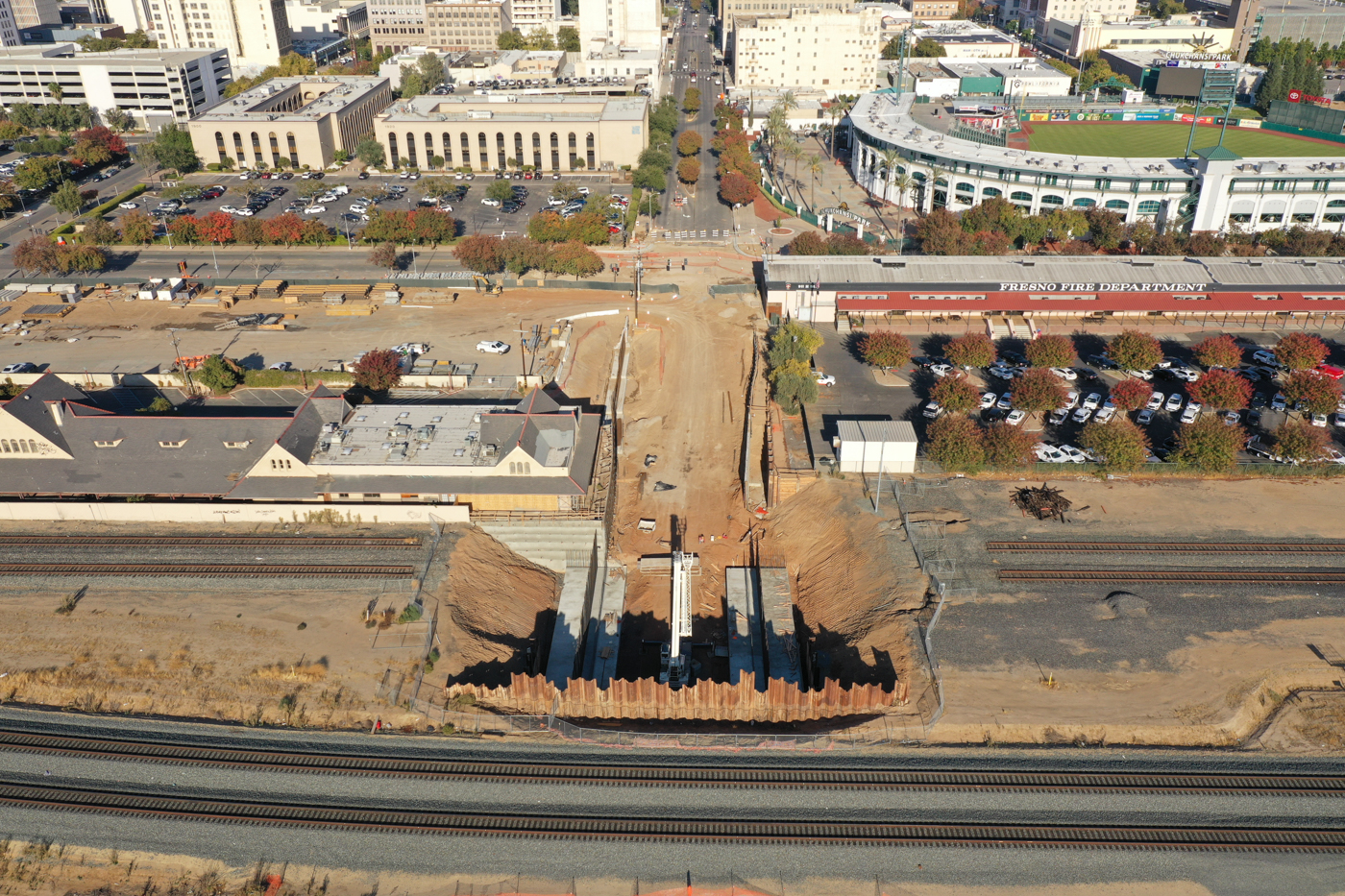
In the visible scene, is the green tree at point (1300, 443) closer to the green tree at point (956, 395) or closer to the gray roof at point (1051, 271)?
the green tree at point (956, 395)

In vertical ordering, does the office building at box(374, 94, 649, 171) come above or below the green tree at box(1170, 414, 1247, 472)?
above

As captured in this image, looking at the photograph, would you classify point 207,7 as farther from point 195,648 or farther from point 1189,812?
point 1189,812

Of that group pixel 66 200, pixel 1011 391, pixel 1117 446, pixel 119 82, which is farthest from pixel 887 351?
pixel 119 82

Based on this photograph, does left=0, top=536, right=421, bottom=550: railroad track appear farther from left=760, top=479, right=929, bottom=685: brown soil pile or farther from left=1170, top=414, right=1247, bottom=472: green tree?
left=1170, top=414, right=1247, bottom=472: green tree

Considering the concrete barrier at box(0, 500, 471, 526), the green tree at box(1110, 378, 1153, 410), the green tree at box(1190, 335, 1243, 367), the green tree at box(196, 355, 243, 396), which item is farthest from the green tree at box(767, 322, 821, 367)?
the green tree at box(196, 355, 243, 396)

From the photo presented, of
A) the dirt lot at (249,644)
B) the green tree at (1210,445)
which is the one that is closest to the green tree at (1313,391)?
the green tree at (1210,445)

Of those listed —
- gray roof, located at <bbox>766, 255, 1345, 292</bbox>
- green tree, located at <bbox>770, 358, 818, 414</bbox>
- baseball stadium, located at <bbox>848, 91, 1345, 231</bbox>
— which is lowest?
green tree, located at <bbox>770, 358, 818, 414</bbox>

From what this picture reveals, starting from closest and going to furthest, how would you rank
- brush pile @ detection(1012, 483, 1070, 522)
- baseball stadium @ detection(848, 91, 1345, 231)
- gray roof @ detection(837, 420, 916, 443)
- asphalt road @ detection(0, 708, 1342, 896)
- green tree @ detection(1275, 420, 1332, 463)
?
asphalt road @ detection(0, 708, 1342, 896) < brush pile @ detection(1012, 483, 1070, 522) < green tree @ detection(1275, 420, 1332, 463) < gray roof @ detection(837, 420, 916, 443) < baseball stadium @ detection(848, 91, 1345, 231)
